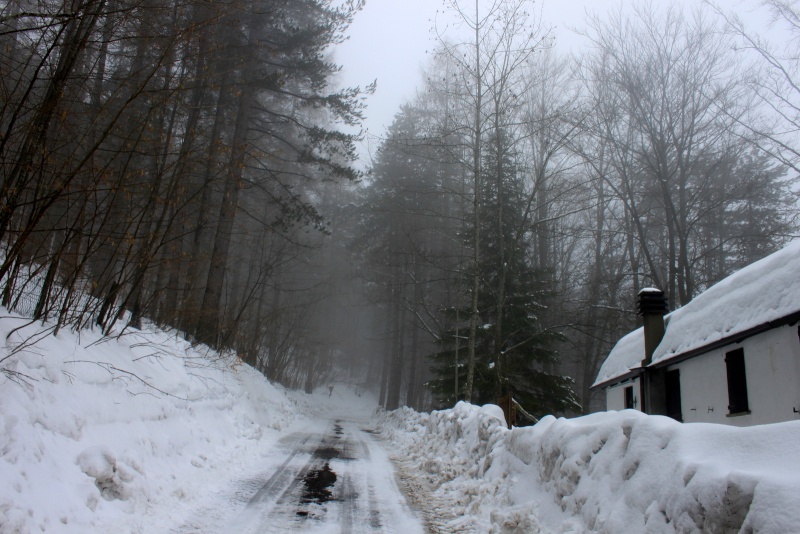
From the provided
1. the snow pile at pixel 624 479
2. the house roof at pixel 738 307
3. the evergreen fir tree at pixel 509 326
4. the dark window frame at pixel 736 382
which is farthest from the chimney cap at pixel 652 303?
the snow pile at pixel 624 479

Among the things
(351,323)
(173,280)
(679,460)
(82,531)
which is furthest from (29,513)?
(351,323)

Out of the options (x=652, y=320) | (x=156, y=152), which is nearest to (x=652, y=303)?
(x=652, y=320)

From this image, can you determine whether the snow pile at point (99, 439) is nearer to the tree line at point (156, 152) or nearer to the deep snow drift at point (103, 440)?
the deep snow drift at point (103, 440)

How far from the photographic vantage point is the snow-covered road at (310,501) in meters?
5.13

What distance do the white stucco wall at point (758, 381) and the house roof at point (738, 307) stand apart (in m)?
0.29

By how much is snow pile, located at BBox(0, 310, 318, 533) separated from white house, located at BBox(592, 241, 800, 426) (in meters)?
7.85

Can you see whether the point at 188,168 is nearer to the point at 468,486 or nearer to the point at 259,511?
the point at 259,511

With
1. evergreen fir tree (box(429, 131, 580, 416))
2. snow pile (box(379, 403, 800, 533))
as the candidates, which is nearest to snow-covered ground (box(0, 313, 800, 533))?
A: snow pile (box(379, 403, 800, 533))

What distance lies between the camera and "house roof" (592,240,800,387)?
777 centimetres

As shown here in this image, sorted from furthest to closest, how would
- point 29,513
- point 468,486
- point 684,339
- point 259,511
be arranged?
point 684,339 → point 468,486 → point 259,511 → point 29,513

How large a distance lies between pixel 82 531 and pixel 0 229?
2574mm

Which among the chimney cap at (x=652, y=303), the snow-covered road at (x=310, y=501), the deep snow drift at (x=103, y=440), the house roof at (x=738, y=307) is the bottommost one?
the snow-covered road at (x=310, y=501)

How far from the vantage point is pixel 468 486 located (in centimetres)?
674

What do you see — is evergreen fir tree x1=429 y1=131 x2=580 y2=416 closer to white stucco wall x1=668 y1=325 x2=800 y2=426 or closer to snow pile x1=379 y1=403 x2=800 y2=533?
white stucco wall x1=668 y1=325 x2=800 y2=426
